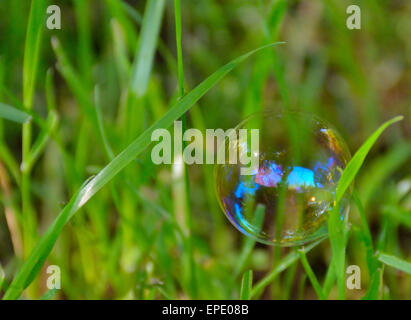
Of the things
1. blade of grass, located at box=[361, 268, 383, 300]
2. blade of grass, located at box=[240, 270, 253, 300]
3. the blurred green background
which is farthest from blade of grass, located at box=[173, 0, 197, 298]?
blade of grass, located at box=[361, 268, 383, 300]

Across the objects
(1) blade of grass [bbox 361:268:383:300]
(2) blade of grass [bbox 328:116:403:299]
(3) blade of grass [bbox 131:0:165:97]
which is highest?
(3) blade of grass [bbox 131:0:165:97]

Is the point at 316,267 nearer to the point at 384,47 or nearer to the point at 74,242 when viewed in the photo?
the point at 74,242

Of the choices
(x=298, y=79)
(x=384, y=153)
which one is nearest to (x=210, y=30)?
(x=298, y=79)

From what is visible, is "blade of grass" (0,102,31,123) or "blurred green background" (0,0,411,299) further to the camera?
"blurred green background" (0,0,411,299)

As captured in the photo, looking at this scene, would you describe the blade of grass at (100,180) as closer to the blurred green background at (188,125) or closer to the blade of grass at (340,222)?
the blurred green background at (188,125)

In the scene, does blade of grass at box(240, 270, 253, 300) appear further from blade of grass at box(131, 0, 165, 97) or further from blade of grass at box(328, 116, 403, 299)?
blade of grass at box(131, 0, 165, 97)

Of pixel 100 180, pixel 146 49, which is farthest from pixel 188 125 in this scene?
pixel 100 180

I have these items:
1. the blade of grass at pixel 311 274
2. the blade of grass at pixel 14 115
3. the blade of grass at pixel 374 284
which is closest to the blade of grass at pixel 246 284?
the blade of grass at pixel 311 274
